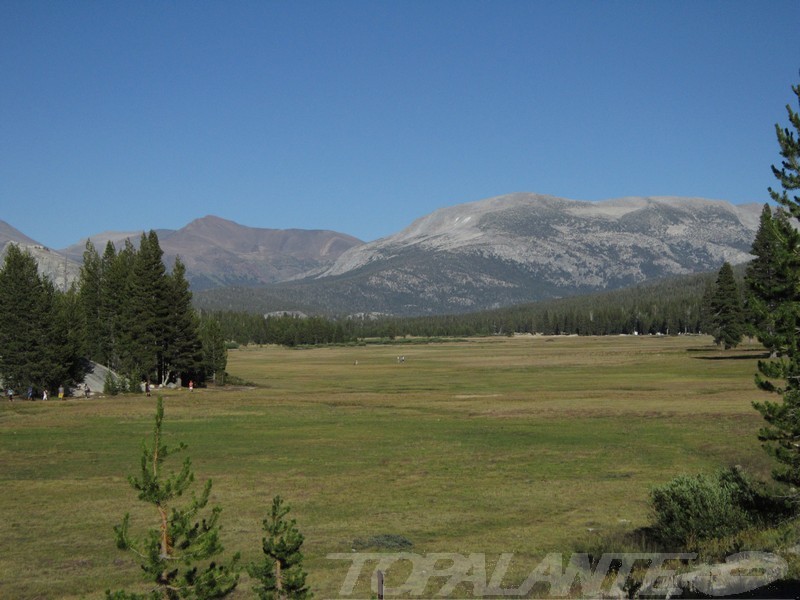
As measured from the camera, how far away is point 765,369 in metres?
19.4

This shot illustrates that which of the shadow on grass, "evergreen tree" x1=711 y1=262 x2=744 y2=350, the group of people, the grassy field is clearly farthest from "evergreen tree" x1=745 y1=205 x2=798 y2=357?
"evergreen tree" x1=711 y1=262 x2=744 y2=350

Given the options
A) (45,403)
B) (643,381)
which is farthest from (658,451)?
(45,403)

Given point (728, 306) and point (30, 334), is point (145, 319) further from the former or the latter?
point (728, 306)

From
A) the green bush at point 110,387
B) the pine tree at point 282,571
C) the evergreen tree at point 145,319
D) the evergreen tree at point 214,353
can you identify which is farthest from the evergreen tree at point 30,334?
the pine tree at point 282,571

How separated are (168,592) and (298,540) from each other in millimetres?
2380

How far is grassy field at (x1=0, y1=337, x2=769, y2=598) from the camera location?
73.7 ft

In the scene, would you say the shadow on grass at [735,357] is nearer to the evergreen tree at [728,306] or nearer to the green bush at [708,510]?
the evergreen tree at [728,306]

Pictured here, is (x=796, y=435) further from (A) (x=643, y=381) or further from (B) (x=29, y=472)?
(A) (x=643, y=381)

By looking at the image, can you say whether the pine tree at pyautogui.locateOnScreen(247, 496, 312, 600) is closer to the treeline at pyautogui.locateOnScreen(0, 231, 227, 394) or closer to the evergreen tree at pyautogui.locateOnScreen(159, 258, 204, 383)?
the treeline at pyautogui.locateOnScreen(0, 231, 227, 394)

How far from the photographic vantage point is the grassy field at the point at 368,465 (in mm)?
22469

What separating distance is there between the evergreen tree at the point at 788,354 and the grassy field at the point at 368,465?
239 inches

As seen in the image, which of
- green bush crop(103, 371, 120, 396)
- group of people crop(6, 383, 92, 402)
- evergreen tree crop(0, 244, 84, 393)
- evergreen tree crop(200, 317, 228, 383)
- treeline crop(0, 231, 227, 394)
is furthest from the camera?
evergreen tree crop(200, 317, 228, 383)

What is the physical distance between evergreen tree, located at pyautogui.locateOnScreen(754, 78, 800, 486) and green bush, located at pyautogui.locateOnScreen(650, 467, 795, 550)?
134 centimetres

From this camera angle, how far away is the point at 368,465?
35.7m
